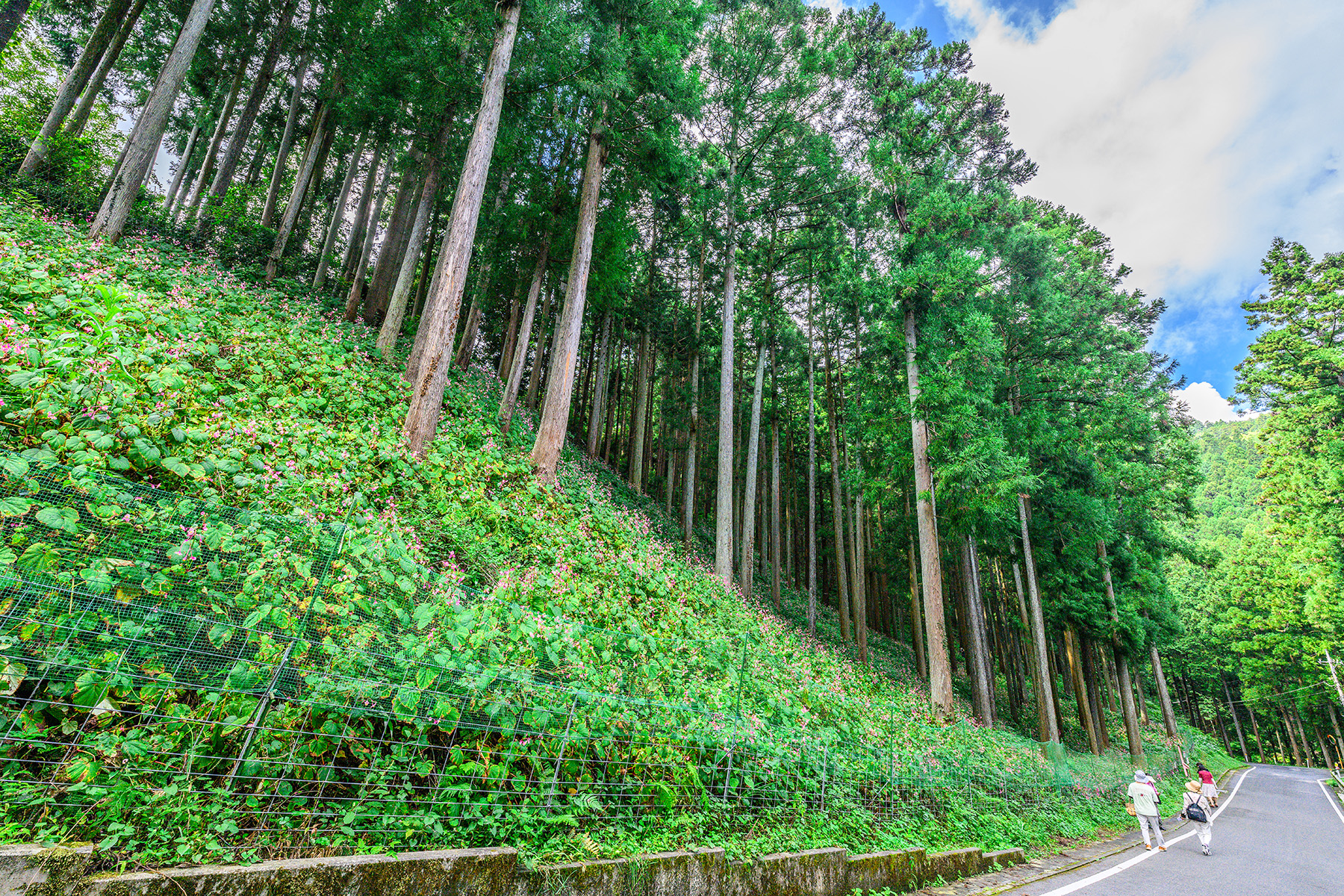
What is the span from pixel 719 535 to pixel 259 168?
23042mm

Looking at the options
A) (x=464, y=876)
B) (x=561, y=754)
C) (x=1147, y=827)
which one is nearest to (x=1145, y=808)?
(x=1147, y=827)

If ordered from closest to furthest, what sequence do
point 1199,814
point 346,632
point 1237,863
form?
point 346,632, point 1237,863, point 1199,814

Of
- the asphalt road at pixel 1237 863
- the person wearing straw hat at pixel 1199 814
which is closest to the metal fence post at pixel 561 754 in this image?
the asphalt road at pixel 1237 863

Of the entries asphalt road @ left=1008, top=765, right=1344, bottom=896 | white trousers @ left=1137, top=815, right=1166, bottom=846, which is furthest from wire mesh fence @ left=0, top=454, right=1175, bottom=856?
white trousers @ left=1137, top=815, right=1166, bottom=846

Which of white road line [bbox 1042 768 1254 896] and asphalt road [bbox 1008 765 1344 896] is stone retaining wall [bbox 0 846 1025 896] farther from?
asphalt road [bbox 1008 765 1344 896]

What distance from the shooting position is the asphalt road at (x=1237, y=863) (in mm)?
5977

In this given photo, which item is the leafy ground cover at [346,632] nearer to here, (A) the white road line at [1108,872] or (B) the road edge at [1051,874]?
(B) the road edge at [1051,874]

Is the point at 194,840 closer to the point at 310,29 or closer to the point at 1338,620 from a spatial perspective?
the point at 310,29

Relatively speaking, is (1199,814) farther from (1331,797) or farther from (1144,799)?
(1331,797)

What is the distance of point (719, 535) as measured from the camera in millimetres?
11836

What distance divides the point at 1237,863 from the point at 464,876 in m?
11.9

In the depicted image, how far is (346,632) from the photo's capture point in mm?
2977

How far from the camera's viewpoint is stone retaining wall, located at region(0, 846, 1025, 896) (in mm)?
1761

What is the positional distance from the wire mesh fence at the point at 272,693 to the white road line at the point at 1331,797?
22.7 m
